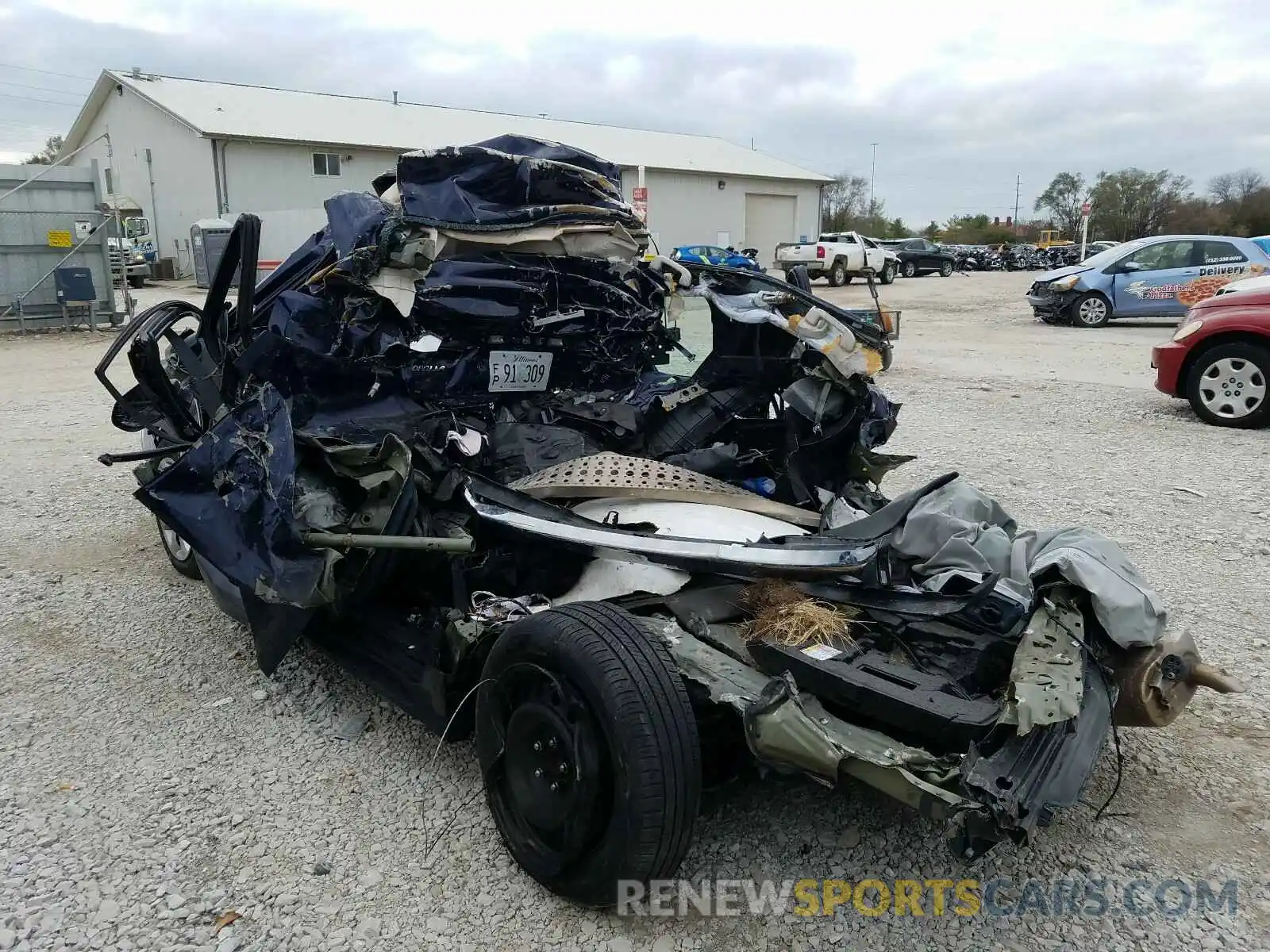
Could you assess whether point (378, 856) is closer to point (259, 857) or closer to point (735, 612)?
point (259, 857)

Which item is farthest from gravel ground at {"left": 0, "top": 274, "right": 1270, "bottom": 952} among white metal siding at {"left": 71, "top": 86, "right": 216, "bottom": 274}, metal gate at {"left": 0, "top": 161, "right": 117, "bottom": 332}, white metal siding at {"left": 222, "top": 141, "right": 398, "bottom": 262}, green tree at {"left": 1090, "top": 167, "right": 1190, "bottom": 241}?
green tree at {"left": 1090, "top": 167, "right": 1190, "bottom": 241}

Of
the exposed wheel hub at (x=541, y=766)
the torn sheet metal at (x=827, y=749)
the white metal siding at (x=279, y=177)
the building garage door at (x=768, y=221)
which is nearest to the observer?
the torn sheet metal at (x=827, y=749)

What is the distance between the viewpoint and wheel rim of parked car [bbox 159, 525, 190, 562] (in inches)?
194

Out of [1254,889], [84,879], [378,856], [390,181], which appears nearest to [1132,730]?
[1254,889]

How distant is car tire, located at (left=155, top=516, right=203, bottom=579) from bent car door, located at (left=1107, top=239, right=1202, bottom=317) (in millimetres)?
16362

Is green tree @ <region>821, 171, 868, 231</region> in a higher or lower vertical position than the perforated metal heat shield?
higher

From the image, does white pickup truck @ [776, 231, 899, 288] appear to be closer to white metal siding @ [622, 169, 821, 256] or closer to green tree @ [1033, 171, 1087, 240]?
white metal siding @ [622, 169, 821, 256]

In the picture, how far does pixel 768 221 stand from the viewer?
43781 mm

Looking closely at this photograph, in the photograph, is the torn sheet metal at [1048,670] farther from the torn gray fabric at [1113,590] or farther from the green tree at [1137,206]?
the green tree at [1137,206]

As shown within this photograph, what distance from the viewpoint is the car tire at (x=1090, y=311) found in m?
17.0

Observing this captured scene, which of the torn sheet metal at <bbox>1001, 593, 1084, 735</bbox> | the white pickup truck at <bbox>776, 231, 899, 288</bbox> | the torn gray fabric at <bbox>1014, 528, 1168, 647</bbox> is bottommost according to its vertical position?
the torn sheet metal at <bbox>1001, 593, 1084, 735</bbox>

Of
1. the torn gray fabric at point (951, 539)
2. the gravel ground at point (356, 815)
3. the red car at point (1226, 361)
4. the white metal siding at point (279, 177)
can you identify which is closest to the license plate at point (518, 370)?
the gravel ground at point (356, 815)

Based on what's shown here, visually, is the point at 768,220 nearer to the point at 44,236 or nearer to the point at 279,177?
the point at 279,177

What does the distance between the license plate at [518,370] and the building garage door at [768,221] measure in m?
40.0
